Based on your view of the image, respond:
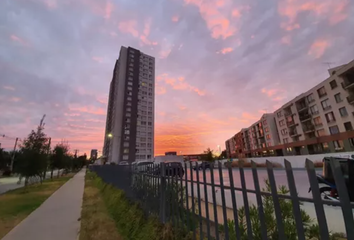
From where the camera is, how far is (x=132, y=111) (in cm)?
6450

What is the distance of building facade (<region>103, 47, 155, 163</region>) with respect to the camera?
60438mm

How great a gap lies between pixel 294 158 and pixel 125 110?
5459cm

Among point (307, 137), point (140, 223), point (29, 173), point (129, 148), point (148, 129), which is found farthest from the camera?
point (148, 129)

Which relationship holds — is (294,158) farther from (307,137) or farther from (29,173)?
(29,173)

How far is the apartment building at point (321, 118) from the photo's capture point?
90.4 ft

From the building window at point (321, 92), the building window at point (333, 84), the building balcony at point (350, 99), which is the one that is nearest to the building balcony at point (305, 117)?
the building window at point (321, 92)

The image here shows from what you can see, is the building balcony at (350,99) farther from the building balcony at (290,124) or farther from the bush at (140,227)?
the bush at (140,227)

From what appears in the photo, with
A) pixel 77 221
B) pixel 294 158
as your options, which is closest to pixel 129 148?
pixel 294 158

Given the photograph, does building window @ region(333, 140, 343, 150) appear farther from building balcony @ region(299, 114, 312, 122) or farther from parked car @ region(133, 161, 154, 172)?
parked car @ region(133, 161, 154, 172)

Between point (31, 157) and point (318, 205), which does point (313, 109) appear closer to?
point (318, 205)

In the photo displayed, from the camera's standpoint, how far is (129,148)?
6053 cm

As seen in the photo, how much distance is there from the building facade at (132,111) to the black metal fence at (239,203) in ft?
184

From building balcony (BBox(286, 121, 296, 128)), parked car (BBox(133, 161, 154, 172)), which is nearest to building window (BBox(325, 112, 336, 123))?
building balcony (BBox(286, 121, 296, 128))

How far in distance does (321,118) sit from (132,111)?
5463 cm
